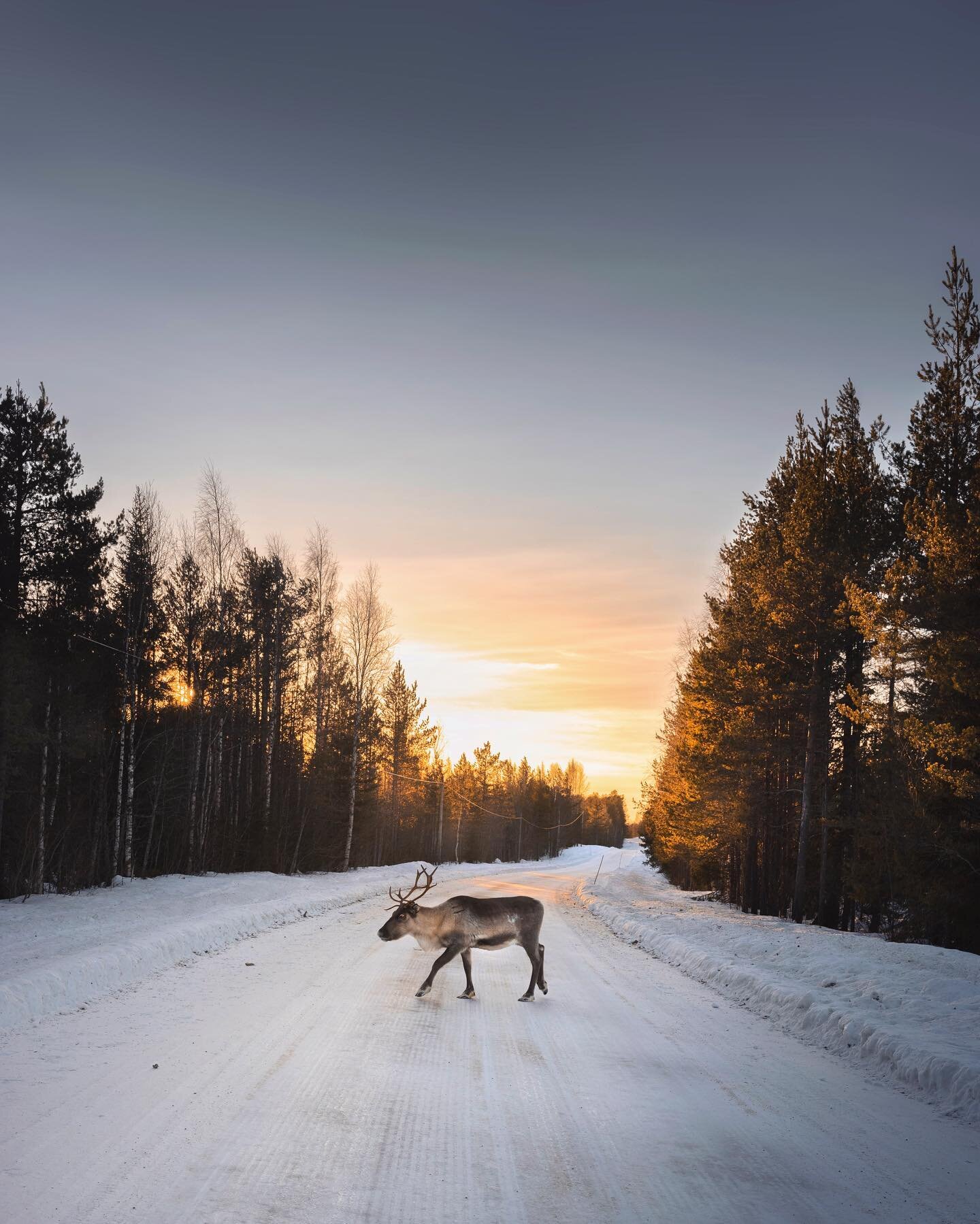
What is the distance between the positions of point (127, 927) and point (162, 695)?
14.6 meters

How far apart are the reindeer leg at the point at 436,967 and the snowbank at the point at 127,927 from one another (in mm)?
3819

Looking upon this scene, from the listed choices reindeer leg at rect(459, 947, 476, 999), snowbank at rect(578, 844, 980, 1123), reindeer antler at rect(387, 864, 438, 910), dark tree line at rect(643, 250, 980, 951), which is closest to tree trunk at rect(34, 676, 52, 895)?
reindeer antler at rect(387, 864, 438, 910)

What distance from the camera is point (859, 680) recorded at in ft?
69.7

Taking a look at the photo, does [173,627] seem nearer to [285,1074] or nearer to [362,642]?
[362,642]

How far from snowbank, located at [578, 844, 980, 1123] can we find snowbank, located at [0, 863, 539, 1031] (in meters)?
8.40

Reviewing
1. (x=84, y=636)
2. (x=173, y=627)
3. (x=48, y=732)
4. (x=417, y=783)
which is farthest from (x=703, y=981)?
(x=417, y=783)

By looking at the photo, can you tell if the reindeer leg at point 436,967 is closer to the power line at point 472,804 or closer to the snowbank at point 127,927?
the snowbank at point 127,927

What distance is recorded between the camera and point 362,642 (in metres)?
39.9

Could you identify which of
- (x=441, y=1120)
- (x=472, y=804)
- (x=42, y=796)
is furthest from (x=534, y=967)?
(x=472, y=804)

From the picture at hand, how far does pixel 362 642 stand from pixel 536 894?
1544cm

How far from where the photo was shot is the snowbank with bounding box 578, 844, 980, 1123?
733 cm

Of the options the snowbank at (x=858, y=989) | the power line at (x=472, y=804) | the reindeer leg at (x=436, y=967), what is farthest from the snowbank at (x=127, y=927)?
the power line at (x=472, y=804)

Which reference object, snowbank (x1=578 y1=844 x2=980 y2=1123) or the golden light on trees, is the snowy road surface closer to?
snowbank (x1=578 y1=844 x2=980 y2=1123)

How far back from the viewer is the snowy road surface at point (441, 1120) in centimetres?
437
